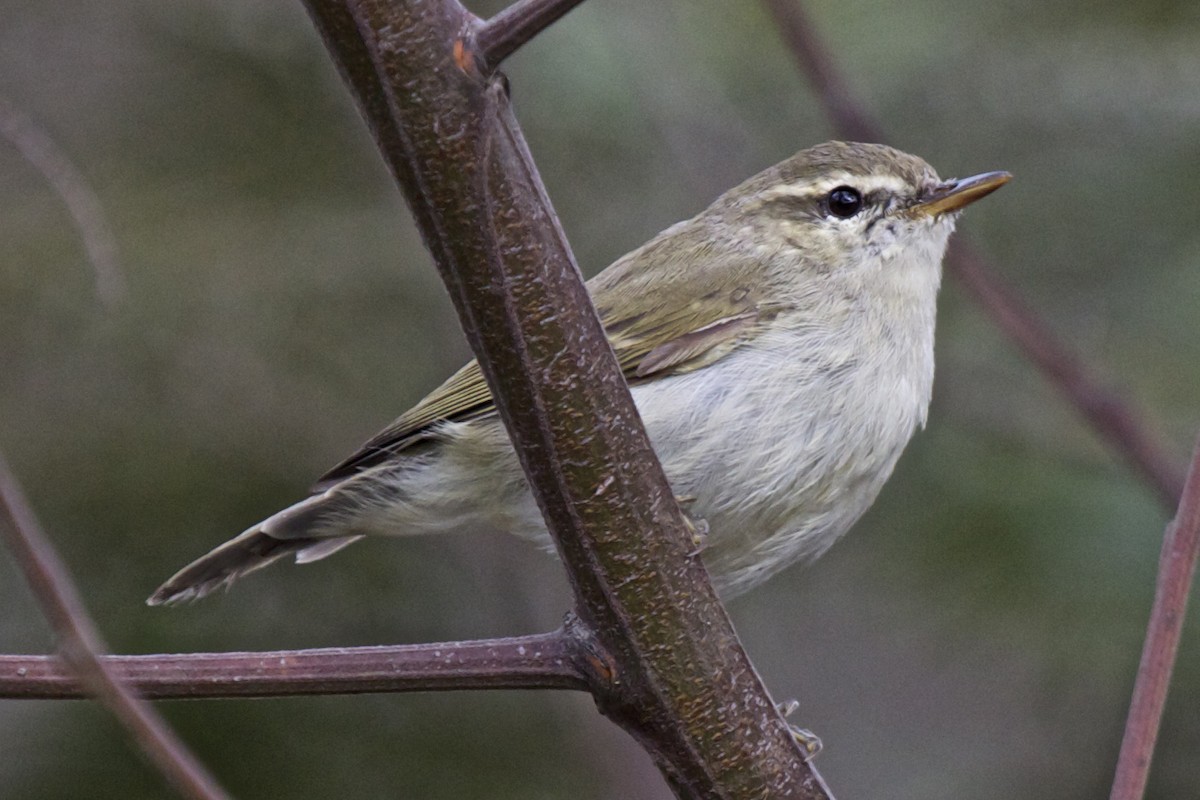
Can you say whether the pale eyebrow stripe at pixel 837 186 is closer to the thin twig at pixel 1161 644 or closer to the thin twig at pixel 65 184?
the thin twig at pixel 65 184

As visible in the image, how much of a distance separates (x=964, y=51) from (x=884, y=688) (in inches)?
91.5

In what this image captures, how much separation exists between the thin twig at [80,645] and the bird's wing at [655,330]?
63.2 inches

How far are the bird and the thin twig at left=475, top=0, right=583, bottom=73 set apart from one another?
1.20 metres

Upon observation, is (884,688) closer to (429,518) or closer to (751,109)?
(751,109)

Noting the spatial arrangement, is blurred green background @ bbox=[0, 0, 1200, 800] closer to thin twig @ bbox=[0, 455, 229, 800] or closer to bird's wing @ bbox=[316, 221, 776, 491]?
bird's wing @ bbox=[316, 221, 776, 491]

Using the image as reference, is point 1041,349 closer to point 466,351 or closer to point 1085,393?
point 1085,393

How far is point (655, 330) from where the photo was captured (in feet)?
9.96

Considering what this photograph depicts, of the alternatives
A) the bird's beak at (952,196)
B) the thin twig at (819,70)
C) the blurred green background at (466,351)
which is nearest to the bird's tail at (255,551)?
the blurred green background at (466,351)

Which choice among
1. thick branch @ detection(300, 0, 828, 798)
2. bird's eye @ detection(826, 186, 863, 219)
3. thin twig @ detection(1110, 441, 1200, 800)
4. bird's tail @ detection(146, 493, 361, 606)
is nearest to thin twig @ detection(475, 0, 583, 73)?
thick branch @ detection(300, 0, 828, 798)

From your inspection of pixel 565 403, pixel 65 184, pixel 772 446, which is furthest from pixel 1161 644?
pixel 65 184

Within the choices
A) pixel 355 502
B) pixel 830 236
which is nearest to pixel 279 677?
pixel 355 502

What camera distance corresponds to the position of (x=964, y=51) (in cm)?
424

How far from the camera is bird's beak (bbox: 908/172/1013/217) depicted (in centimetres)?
301

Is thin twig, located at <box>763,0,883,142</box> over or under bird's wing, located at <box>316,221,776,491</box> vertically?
over
